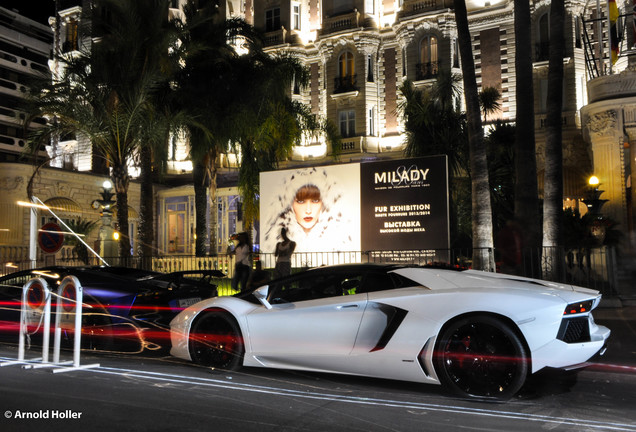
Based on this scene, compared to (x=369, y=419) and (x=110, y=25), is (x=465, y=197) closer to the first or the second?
(x=110, y=25)

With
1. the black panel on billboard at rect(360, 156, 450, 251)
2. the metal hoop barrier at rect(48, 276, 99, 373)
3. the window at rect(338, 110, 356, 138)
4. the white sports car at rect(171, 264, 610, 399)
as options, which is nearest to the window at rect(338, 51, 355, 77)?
the window at rect(338, 110, 356, 138)

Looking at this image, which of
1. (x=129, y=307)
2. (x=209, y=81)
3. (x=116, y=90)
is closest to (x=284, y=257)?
(x=129, y=307)

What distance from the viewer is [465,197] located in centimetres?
2097

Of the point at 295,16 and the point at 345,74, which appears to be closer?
the point at 345,74

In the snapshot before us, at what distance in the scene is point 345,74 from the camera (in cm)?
3366

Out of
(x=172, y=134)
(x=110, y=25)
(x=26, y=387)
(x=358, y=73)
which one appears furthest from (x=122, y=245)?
(x=358, y=73)

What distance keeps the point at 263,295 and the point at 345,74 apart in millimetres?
28764

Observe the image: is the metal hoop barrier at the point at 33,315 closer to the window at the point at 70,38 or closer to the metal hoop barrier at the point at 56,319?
the metal hoop barrier at the point at 56,319

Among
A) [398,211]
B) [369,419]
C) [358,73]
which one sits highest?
[358,73]

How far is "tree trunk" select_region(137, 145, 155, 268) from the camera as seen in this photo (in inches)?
704

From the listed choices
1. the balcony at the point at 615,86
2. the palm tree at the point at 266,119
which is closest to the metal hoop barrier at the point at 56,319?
the palm tree at the point at 266,119

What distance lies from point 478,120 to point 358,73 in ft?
67.6

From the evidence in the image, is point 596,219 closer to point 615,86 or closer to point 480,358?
point 615,86

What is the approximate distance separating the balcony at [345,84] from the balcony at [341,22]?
268 cm
